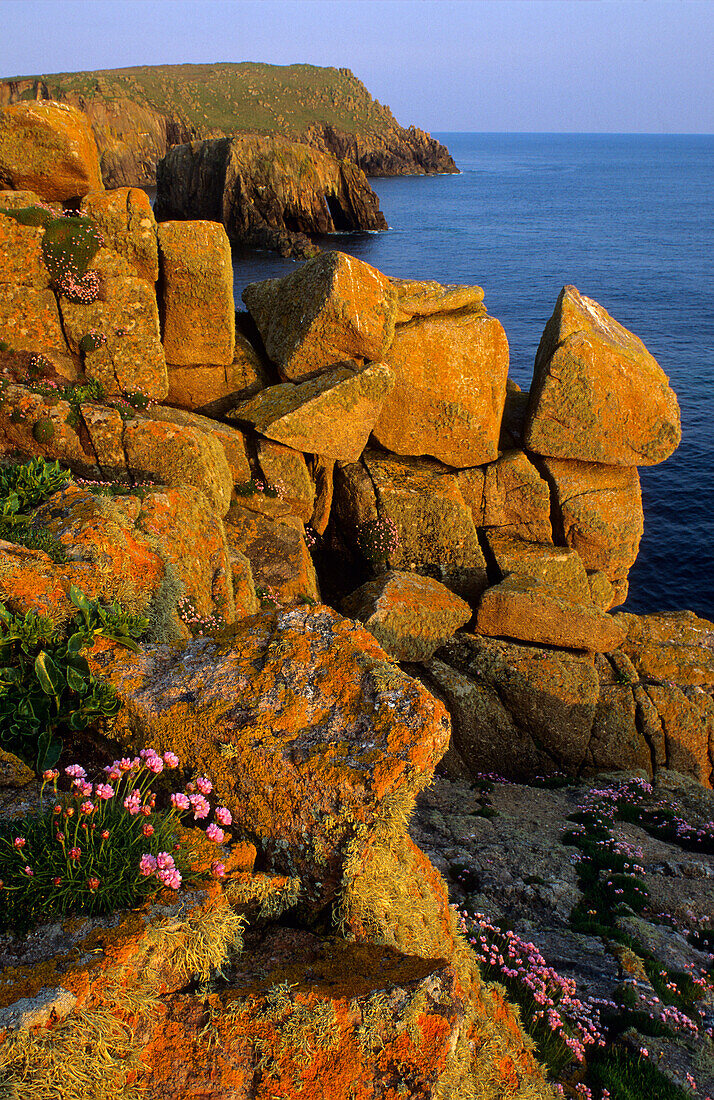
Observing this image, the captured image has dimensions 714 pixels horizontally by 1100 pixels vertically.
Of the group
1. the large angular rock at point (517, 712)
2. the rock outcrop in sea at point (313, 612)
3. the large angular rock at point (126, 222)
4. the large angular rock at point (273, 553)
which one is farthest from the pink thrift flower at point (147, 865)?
the large angular rock at point (126, 222)

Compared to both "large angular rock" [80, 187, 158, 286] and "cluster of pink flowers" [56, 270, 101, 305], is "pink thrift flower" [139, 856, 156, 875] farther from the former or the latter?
"large angular rock" [80, 187, 158, 286]

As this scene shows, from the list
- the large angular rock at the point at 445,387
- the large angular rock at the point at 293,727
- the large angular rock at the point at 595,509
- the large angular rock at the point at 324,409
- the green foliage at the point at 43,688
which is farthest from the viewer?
the large angular rock at the point at 595,509

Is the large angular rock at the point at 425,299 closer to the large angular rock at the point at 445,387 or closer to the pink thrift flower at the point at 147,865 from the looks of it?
the large angular rock at the point at 445,387

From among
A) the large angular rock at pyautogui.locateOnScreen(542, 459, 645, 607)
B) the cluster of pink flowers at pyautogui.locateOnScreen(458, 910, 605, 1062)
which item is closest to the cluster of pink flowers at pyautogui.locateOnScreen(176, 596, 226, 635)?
the cluster of pink flowers at pyautogui.locateOnScreen(458, 910, 605, 1062)

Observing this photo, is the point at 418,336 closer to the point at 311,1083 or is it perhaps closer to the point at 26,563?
the point at 26,563

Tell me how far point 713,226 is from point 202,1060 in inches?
5744

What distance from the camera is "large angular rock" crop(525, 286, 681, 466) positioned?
20.0 metres

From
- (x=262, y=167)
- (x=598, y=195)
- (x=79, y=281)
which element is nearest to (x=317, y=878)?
(x=79, y=281)

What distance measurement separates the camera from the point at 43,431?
44.5ft

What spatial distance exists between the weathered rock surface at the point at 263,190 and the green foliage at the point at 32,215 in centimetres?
7775

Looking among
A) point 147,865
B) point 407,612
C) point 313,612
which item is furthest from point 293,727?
point 407,612

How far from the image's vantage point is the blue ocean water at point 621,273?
34.4m

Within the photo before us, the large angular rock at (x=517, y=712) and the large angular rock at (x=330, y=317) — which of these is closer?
the large angular rock at (x=517, y=712)

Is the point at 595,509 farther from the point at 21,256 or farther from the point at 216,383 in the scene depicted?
the point at 21,256
